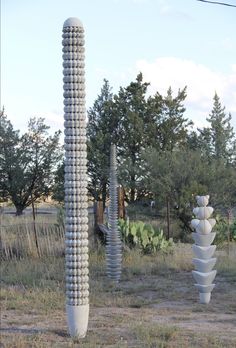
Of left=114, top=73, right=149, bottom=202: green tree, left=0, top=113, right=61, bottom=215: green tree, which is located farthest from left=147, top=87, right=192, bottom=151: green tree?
left=0, top=113, right=61, bottom=215: green tree

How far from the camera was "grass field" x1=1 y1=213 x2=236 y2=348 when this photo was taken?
6098 mm

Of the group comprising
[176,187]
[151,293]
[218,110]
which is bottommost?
[151,293]

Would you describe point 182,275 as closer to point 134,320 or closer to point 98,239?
point 98,239

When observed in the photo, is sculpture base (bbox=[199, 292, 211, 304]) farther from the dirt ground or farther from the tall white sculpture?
the tall white sculpture

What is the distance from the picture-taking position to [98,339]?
609cm

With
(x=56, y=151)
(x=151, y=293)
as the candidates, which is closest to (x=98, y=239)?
(x=151, y=293)

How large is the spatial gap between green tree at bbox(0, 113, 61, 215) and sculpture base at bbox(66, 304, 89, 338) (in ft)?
87.0

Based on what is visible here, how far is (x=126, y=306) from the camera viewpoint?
8047mm

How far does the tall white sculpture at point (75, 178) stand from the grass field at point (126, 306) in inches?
16.1

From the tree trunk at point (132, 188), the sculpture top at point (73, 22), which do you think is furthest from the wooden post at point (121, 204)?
the tree trunk at point (132, 188)

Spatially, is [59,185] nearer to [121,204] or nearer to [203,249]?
[121,204]

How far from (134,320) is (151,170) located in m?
17.0

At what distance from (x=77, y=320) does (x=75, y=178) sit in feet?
4.81

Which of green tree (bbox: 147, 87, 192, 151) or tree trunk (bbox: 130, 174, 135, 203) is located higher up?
green tree (bbox: 147, 87, 192, 151)
